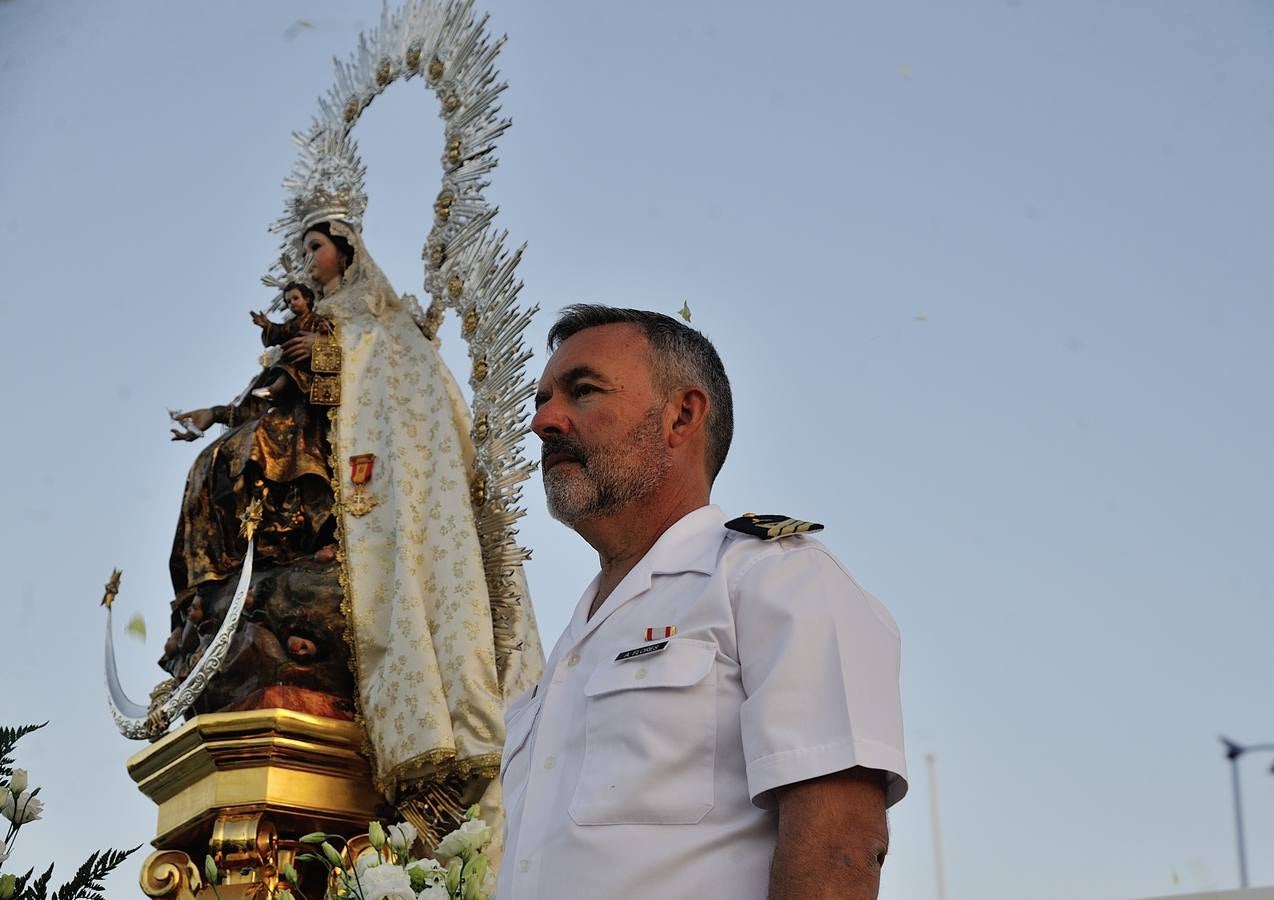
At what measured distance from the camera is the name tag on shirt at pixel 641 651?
6.79ft

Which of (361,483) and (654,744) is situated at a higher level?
(361,483)

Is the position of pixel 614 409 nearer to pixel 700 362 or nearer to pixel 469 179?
pixel 700 362

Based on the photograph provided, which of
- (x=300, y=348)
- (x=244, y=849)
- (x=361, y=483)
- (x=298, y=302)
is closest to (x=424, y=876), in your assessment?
(x=244, y=849)

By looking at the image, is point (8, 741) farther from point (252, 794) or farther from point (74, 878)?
point (252, 794)

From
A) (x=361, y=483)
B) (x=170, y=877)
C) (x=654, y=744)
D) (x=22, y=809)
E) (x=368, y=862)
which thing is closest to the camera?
(x=654, y=744)

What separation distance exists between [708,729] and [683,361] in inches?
28.8

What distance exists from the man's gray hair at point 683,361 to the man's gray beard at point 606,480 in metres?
0.12

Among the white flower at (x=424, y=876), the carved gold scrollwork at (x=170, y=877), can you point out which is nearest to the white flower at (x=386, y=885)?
the white flower at (x=424, y=876)

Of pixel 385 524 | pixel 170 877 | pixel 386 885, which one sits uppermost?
pixel 385 524

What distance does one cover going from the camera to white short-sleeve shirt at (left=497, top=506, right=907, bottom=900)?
6.21ft

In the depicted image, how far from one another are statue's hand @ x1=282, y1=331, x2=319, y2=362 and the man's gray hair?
3927 millimetres

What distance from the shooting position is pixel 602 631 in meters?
2.24

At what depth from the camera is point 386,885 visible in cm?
216

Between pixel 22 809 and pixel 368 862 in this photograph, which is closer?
pixel 368 862
